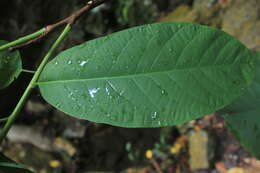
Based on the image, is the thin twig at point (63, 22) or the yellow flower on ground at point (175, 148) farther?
the yellow flower on ground at point (175, 148)

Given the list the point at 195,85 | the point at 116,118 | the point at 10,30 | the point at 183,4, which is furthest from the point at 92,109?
the point at 183,4

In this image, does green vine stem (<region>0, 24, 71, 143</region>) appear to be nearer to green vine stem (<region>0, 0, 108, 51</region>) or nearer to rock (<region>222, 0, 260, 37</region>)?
green vine stem (<region>0, 0, 108, 51</region>)

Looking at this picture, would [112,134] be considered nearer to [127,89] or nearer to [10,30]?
[10,30]

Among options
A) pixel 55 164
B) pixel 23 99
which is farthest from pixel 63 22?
pixel 55 164

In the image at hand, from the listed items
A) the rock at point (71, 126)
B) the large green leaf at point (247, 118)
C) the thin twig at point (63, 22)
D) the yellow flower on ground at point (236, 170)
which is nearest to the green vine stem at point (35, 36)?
the thin twig at point (63, 22)

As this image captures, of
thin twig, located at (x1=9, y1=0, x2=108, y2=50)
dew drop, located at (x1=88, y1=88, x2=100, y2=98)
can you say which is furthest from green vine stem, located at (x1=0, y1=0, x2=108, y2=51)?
dew drop, located at (x1=88, y1=88, x2=100, y2=98)

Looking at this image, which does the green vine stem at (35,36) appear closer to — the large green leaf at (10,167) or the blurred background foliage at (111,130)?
the large green leaf at (10,167)

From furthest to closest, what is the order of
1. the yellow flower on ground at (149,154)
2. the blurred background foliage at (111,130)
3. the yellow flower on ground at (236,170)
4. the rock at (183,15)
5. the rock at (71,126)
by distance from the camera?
the rock at (183,15) < the rock at (71,126) < the yellow flower on ground at (149,154) < the blurred background foliage at (111,130) < the yellow flower on ground at (236,170)
